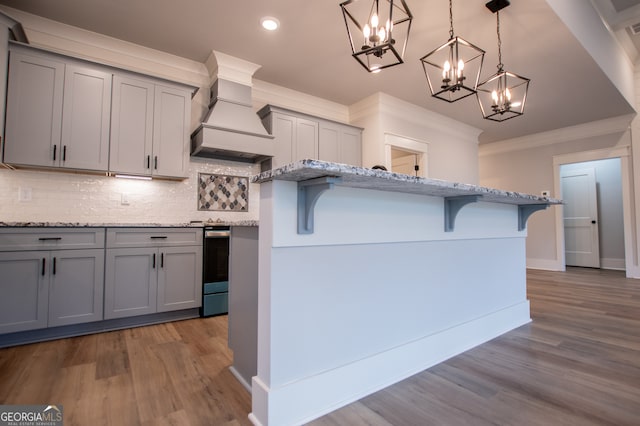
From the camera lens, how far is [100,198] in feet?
10.1

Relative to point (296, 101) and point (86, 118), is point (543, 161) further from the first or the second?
point (86, 118)

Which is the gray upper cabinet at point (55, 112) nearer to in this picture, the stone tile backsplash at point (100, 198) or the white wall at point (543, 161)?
the stone tile backsplash at point (100, 198)

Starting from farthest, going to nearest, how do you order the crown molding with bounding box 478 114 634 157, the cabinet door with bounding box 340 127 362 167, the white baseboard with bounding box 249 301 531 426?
the crown molding with bounding box 478 114 634 157
the cabinet door with bounding box 340 127 362 167
the white baseboard with bounding box 249 301 531 426

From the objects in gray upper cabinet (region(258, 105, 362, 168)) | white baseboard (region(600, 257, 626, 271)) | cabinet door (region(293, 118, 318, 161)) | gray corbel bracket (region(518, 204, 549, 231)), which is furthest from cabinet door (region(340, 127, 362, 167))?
white baseboard (region(600, 257, 626, 271))

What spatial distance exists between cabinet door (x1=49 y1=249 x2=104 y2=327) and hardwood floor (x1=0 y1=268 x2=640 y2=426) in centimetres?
18

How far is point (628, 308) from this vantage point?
3158mm

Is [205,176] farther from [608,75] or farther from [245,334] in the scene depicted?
[608,75]

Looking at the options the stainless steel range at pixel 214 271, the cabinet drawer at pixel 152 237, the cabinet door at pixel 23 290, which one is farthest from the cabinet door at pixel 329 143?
the cabinet door at pixel 23 290

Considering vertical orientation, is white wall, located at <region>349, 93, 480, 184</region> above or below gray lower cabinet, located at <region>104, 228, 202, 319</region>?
above

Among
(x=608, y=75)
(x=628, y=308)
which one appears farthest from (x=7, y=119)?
(x=608, y=75)

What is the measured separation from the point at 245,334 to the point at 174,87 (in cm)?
276

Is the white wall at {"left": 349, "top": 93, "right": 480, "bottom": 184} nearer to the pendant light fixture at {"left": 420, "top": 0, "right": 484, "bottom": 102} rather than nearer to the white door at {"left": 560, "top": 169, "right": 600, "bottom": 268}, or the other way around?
the pendant light fixture at {"left": 420, "top": 0, "right": 484, "bottom": 102}

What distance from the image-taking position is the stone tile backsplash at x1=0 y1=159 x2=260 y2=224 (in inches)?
109

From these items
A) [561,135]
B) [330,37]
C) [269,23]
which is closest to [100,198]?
[269,23]
